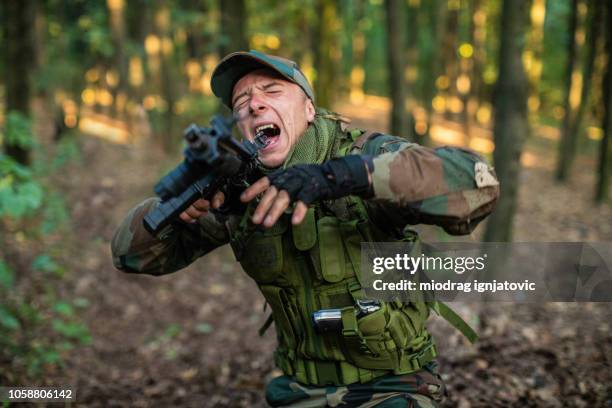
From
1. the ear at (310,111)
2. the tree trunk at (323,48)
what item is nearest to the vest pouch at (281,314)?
the ear at (310,111)

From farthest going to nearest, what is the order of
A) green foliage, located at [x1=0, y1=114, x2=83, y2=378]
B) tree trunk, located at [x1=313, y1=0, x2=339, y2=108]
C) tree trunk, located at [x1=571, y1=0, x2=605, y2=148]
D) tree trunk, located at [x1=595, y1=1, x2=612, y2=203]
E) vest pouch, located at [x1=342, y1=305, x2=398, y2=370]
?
tree trunk, located at [x1=313, y1=0, x2=339, y2=108], tree trunk, located at [x1=571, y1=0, x2=605, y2=148], tree trunk, located at [x1=595, y1=1, x2=612, y2=203], green foliage, located at [x1=0, y1=114, x2=83, y2=378], vest pouch, located at [x1=342, y1=305, x2=398, y2=370]

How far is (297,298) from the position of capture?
8.99ft

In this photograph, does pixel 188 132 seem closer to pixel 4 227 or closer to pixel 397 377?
pixel 397 377

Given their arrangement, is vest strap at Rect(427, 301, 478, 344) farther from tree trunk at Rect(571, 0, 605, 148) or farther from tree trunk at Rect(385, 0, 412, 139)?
tree trunk at Rect(571, 0, 605, 148)

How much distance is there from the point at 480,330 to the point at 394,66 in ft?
19.0

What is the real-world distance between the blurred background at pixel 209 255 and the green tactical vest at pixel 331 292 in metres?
1.78

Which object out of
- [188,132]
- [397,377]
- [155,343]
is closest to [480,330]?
[397,377]

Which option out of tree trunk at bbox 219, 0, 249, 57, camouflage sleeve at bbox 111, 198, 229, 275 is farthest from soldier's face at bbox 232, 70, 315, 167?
tree trunk at bbox 219, 0, 249, 57

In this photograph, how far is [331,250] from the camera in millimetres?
2625

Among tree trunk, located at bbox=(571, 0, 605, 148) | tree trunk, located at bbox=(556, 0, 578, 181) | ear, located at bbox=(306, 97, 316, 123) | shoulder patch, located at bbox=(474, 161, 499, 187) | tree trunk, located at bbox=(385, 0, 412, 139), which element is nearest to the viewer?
shoulder patch, located at bbox=(474, 161, 499, 187)

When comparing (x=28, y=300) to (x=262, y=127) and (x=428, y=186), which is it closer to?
(x=262, y=127)

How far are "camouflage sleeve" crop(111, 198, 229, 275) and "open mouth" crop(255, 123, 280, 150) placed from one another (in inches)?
18.6

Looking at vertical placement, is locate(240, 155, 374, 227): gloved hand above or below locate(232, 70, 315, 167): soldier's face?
below

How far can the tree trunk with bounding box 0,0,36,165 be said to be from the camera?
835cm
